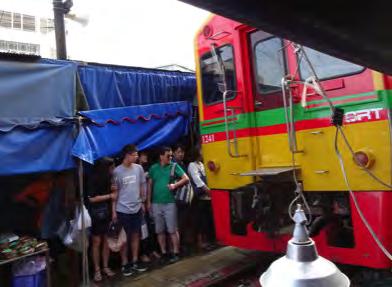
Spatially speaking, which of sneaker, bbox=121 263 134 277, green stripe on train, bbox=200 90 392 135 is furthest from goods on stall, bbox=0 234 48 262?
green stripe on train, bbox=200 90 392 135

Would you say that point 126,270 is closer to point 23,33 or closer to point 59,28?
point 59,28

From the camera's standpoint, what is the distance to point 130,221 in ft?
18.0

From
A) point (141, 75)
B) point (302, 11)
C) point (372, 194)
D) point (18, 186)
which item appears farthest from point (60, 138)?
point (302, 11)

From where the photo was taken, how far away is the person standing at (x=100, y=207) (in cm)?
520

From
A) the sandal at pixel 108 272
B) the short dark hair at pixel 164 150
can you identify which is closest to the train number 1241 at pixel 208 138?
the short dark hair at pixel 164 150

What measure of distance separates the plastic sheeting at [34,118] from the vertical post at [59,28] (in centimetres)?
183

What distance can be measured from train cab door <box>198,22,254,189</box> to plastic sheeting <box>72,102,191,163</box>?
3.80 ft

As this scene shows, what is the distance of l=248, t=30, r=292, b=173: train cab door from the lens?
428 centimetres

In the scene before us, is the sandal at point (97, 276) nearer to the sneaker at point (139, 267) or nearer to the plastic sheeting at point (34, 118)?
the sneaker at point (139, 267)

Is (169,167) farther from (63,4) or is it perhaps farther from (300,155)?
(63,4)

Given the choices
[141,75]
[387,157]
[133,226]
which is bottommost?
[133,226]

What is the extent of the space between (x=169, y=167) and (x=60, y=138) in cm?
192

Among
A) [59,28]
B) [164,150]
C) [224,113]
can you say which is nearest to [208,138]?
[224,113]

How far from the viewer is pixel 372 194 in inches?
133
